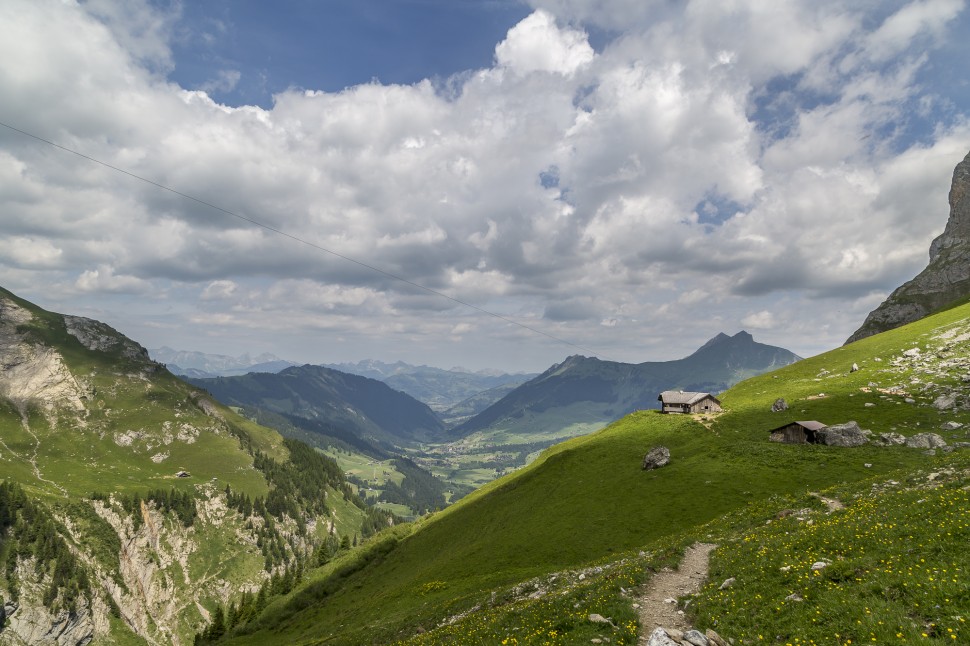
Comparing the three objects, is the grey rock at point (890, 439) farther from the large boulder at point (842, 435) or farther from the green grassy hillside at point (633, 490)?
the green grassy hillside at point (633, 490)

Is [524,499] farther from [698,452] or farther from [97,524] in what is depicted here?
[97,524]

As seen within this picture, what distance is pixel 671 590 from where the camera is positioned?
24078mm

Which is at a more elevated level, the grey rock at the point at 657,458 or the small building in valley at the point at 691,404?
the small building in valley at the point at 691,404

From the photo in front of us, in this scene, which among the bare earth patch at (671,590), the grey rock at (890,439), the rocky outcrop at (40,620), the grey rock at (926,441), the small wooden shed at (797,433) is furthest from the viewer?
the rocky outcrop at (40,620)

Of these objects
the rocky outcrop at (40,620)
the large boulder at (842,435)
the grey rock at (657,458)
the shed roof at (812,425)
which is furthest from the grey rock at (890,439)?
the rocky outcrop at (40,620)

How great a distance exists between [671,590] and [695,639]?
10101mm

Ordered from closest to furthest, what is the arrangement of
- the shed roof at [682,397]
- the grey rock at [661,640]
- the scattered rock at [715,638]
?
the grey rock at [661,640] → the scattered rock at [715,638] → the shed roof at [682,397]

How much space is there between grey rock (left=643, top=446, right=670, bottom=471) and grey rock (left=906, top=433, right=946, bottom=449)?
30568 mm

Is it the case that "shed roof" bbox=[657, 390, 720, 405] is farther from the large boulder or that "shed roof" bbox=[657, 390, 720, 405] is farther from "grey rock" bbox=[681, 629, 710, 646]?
"grey rock" bbox=[681, 629, 710, 646]

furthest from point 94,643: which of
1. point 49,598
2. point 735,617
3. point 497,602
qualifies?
point 735,617

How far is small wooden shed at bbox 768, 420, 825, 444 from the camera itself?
2494 inches

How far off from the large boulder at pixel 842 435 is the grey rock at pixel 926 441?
15.0 ft

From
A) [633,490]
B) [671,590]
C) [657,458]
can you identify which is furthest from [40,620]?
[671,590]

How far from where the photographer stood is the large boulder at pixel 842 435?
59.4 meters
